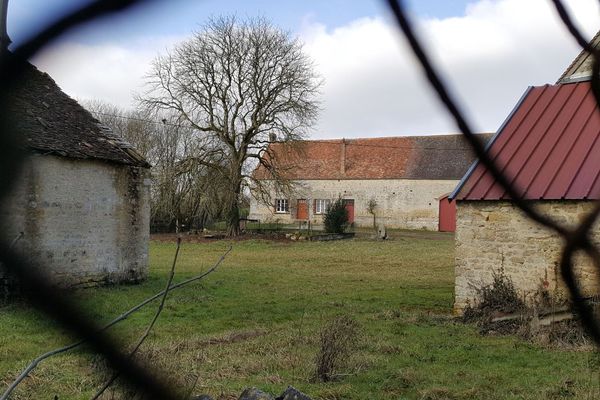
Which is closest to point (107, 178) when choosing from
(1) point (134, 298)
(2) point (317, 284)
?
(1) point (134, 298)

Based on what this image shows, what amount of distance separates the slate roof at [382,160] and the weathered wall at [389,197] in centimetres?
50

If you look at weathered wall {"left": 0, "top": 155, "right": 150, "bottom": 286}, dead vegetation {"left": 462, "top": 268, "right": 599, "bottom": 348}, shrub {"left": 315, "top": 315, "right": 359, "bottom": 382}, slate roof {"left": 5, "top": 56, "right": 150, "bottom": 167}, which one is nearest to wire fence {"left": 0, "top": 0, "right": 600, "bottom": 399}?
shrub {"left": 315, "top": 315, "right": 359, "bottom": 382}

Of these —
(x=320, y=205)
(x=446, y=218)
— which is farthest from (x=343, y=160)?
(x=446, y=218)

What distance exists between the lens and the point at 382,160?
4553 centimetres

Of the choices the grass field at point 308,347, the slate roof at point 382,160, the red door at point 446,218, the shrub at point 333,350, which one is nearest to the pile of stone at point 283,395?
the grass field at point 308,347

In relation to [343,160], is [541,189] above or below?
below

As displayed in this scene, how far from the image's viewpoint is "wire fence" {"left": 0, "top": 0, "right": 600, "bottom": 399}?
56 centimetres

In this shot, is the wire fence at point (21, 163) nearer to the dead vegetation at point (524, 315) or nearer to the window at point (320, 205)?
the dead vegetation at point (524, 315)

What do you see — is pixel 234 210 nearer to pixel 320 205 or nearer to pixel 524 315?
pixel 320 205

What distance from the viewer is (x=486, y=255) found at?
38.5ft

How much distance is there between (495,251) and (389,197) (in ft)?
108

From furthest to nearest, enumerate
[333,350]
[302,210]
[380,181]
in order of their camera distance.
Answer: [302,210] → [380,181] → [333,350]

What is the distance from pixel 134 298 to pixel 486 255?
7.74 metres

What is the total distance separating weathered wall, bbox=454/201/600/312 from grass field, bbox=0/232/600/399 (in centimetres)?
102
